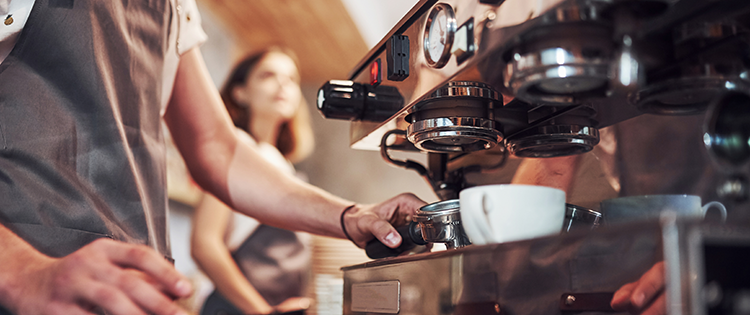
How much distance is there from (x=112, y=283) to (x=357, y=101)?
33 cm

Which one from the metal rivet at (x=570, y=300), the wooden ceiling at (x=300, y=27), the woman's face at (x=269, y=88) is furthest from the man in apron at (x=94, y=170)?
the wooden ceiling at (x=300, y=27)

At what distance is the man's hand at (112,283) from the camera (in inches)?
12.2

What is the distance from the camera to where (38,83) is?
0.52 metres

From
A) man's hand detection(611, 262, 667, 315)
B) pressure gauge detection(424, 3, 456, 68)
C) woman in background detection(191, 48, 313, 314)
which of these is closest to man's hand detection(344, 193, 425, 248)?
pressure gauge detection(424, 3, 456, 68)

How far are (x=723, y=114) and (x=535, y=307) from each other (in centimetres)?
15

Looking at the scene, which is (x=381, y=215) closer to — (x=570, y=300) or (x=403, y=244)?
(x=403, y=244)

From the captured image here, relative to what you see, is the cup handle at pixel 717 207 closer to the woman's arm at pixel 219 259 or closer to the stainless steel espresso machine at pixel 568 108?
Result: the stainless steel espresso machine at pixel 568 108

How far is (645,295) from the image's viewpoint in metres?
0.27

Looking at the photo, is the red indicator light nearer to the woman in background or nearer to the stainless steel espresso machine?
the stainless steel espresso machine

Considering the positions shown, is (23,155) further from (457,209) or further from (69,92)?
(457,209)

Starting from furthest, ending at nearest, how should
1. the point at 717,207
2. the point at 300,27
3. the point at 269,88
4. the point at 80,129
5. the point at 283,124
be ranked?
the point at 300,27
the point at 283,124
the point at 269,88
the point at 80,129
the point at 717,207

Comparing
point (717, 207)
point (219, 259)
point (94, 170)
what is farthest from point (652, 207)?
point (219, 259)

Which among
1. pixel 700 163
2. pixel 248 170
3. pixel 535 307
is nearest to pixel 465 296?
pixel 535 307

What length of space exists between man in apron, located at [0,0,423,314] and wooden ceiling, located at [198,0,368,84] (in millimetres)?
1518
